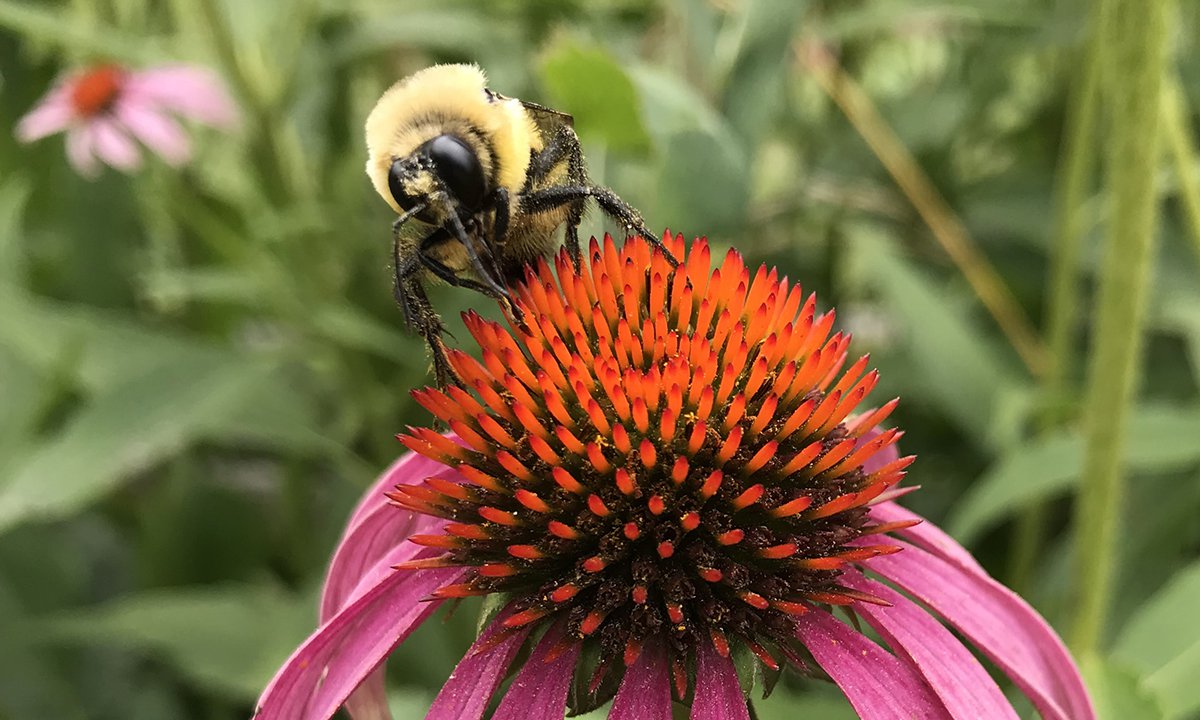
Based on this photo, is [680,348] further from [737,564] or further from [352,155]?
[352,155]

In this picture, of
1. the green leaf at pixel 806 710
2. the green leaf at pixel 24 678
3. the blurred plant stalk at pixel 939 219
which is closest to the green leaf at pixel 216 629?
the green leaf at pixel 24 678

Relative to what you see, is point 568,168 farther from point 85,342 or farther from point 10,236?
point 10,236

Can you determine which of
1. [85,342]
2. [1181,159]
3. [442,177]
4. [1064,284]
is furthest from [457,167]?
[85,342]

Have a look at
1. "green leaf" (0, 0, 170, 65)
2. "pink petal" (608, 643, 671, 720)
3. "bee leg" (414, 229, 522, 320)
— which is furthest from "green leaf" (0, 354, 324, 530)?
"pink petal" (608, 643, 671, 720)

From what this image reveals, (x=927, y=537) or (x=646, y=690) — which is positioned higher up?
(x=927, y=537)

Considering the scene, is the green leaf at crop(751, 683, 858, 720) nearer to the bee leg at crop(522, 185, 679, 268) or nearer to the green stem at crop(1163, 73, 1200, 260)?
the bee leg at crop(522, 185, 679, 268)
